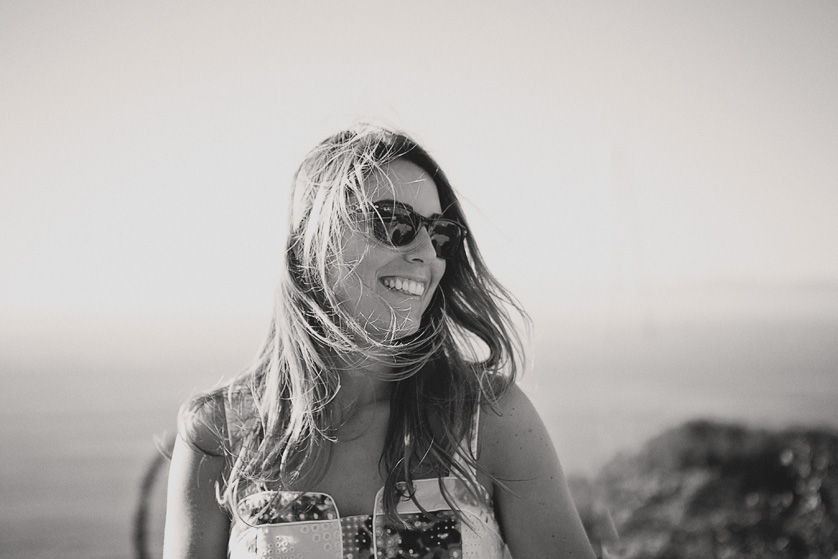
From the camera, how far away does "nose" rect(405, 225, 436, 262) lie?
1.63m

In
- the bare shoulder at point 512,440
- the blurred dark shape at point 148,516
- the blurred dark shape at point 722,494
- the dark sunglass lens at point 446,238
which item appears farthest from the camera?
the blurred dark shape at point 722,494

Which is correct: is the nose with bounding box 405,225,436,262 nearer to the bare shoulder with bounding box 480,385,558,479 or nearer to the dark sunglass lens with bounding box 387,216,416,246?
the dark sunglass lens with bounding box 387,216,416,246

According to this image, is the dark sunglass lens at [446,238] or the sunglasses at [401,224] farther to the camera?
the dark sunglass lens at [446,238]

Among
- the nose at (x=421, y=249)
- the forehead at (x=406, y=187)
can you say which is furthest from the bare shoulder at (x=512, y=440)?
the forehead at (x=406, y=187)

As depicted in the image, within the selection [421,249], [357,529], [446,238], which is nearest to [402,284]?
[421,249]

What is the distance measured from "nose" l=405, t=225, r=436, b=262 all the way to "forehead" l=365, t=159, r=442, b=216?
0.21 feet

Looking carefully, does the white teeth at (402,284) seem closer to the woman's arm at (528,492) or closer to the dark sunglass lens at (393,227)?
the dark sunglass lens at (393,227)

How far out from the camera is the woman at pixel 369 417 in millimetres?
1487

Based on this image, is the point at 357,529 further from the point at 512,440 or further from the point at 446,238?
the point at 446,238

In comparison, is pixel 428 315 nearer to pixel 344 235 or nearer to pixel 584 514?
pixel 344 235

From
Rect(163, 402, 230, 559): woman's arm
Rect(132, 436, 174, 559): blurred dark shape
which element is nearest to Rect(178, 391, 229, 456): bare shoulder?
Rect(163, 402, 230, 559): woman's arm

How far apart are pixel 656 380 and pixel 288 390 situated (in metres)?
4.16

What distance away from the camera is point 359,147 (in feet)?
5.47

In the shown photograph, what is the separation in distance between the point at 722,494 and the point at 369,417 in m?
3.56
